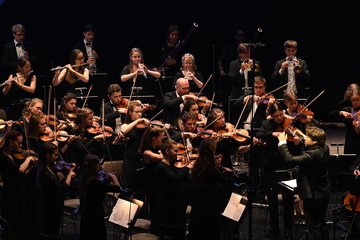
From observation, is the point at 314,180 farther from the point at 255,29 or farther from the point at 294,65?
the point at 255,29

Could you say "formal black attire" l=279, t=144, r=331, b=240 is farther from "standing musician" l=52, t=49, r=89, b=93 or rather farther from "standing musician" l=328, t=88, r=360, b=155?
"standing musician" l=52, t=49, r=89, b=93

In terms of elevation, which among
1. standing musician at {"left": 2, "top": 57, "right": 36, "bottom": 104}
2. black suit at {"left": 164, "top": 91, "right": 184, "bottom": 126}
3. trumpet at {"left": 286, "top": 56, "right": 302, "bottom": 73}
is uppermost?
trumpet at {"left": 286, "top": 56, "right": 302, "bottom": 73}

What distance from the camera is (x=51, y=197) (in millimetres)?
6863

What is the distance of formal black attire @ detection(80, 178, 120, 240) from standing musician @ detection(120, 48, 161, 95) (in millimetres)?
3151

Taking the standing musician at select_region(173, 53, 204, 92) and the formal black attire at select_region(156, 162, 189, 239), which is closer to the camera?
the formal black attire at select_region(156, 162, 189, 239)

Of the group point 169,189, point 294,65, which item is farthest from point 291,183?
point 294,65

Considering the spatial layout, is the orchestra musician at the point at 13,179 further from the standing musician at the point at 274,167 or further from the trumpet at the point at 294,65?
the trumpet at the point at 294,65

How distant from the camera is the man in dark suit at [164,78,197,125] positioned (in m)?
9.02

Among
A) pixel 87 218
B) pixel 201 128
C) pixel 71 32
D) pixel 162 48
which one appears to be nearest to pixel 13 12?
pixel 71 32

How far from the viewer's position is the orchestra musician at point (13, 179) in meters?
7.09

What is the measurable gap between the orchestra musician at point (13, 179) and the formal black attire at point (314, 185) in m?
2.87

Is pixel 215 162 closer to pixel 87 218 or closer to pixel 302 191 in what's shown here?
pixel 302 191

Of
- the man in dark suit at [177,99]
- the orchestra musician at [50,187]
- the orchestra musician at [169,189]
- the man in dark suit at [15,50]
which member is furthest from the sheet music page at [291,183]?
the man in dark suit at [15,50]

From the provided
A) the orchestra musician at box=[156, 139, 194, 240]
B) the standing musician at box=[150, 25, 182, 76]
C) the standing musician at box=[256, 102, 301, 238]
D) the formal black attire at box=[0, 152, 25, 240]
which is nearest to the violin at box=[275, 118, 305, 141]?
the standing musician at box=[256, 102, 301, 238]
